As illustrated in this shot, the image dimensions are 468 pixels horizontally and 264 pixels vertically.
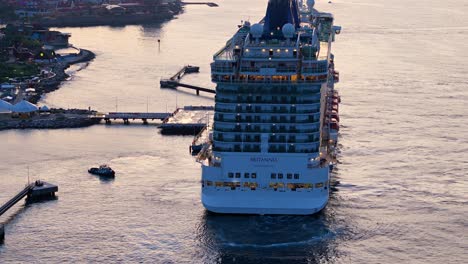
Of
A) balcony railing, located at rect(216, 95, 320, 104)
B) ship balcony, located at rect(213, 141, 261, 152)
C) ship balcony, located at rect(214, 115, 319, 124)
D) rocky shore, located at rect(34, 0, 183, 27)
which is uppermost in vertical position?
balcony railing, located at rect(216, 95, 320, 104)

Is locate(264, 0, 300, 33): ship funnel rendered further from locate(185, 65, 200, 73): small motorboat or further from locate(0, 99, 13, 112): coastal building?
locate(185, 65, 200, 73): small motorboat

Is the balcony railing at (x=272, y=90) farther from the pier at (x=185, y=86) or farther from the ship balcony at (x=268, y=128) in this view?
the pier at (x=185, y=86)

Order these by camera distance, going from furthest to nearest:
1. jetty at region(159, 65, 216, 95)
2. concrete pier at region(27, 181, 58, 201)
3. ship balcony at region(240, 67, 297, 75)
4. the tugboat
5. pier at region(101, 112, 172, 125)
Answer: jetty at region(159, 65, 216, 95), pier at region(101, 112, 172, 125), the tugboat, concrete pier at region(27, 181, 58, 201), ship balcony at region(240, 67, 297, 75)

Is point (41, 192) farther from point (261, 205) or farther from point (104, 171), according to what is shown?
point (261, 205)

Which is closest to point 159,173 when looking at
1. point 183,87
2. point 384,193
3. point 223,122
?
point 223,122

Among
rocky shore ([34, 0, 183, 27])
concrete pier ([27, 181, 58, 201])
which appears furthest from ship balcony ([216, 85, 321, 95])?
rocky shore ([34, 0, 183, 27])

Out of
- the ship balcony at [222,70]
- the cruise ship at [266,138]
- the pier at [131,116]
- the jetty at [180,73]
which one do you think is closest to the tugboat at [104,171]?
the cruise ship at [266,138]

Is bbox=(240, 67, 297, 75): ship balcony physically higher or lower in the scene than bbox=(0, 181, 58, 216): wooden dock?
higher

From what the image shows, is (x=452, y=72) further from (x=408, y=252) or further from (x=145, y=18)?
(x=145, y=18)
